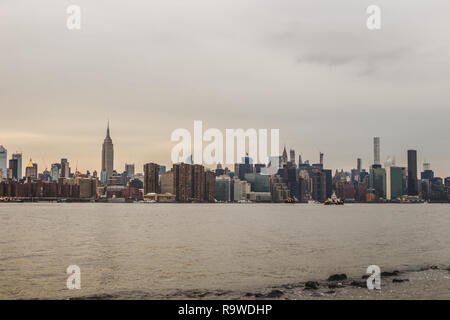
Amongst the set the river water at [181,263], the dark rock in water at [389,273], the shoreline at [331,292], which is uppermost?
the shoreline at [331,292]

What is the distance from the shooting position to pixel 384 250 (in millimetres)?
65688

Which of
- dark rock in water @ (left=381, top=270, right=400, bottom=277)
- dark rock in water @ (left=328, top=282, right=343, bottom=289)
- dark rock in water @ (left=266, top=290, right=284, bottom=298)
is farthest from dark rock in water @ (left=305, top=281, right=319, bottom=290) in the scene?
dark rock in water @ (left=381, top=270, right=400, bottom=277)

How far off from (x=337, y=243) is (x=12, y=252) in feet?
152

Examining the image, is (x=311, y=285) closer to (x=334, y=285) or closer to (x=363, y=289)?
(x=334, y=285)

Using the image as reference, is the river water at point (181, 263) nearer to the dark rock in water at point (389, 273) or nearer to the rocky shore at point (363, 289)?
the dark rock in water at point (389, 273)

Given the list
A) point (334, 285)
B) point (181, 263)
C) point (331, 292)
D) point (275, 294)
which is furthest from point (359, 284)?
point (181, 263)

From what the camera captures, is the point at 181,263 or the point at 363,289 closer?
the point at 363,289

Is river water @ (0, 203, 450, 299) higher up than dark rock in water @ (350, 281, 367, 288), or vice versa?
dark rock in water @ (350, 281, 367, 288)

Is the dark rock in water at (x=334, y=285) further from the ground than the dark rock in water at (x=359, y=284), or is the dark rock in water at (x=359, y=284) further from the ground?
the dark rock in water at (x=334, y=285)

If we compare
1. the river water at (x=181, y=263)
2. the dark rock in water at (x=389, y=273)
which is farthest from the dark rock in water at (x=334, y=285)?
the dark rock in water at (x=389, y=273)

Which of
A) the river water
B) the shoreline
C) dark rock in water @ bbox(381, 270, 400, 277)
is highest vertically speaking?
the shoreline

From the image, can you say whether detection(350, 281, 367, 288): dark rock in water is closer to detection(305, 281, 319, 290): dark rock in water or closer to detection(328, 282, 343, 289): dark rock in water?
detection(328, 282, 343, 289): dark rock in water
